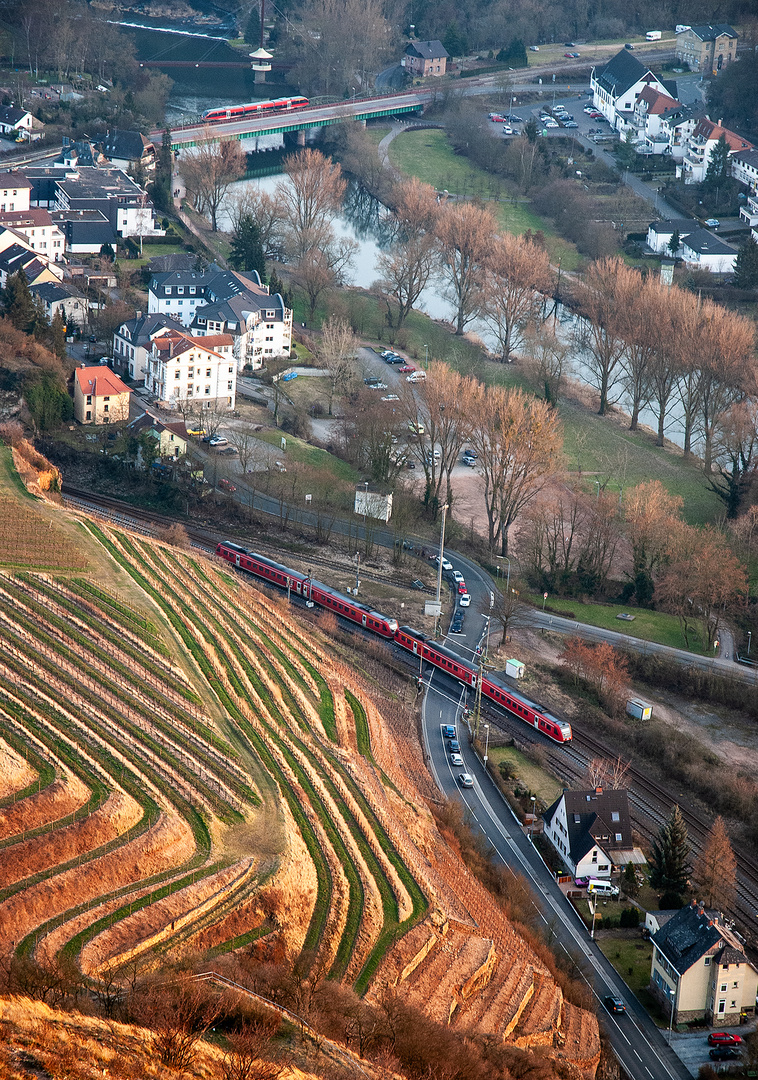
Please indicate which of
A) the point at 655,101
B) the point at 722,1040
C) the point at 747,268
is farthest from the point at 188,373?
the point at 655,101

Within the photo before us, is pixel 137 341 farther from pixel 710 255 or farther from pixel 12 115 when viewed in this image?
pixel 12 115

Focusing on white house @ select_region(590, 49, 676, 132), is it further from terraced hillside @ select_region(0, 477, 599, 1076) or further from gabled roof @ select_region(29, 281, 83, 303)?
terraced hillside @ select_region(0, 477, 599, 1076)

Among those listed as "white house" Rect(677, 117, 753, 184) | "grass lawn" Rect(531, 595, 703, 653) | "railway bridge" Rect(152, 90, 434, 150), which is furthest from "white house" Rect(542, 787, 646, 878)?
"railway bridge" Rect(152, 90, 434, 150)

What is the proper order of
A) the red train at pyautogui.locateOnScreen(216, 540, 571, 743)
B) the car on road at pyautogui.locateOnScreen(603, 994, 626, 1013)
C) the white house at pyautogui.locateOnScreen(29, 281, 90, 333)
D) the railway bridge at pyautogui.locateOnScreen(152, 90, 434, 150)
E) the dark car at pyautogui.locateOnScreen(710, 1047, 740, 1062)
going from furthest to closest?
1. the railway bridge at pyautogui.locateOnScreen(152, 90, 434, 150)
2. the white house at pyautogui.locateOnScreen(29, 281, 90, 333)
3. the red train at pyautogui.locateOnScreen(216, 540, 571, 743)
4. the car on road at pyautogui.locateOnScreen(603, 994, 626, 1013)
5. the dark car at pyautogui.locateOnScreen(710, 1047, 740, 1062)

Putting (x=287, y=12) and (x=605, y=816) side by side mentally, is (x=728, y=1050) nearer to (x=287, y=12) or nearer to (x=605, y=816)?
(x=605, y=816)

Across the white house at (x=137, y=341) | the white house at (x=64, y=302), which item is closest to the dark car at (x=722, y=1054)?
the white house at (x=137, y=341)

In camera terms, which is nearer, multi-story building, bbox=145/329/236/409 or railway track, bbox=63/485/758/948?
railway track, bbox=63/485/758/948

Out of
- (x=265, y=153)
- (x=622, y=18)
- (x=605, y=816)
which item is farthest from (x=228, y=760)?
(x=622, y=18)
